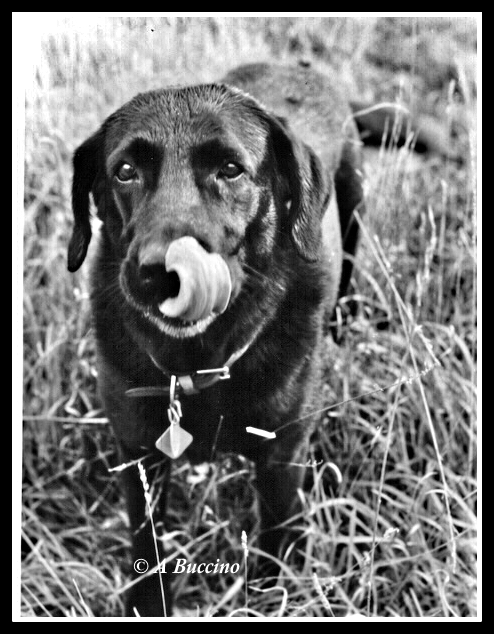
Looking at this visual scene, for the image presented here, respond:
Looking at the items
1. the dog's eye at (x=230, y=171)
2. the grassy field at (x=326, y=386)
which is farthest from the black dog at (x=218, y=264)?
the grassy field at (x=326, y=386)

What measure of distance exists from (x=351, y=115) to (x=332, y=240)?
0.50 meters

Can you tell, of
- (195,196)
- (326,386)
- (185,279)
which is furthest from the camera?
(326,386)

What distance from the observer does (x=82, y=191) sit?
246cm

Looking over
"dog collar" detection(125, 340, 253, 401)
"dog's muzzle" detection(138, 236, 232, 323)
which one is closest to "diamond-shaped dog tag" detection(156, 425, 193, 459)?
"dog collar" detection(125, 340, 253, 401)

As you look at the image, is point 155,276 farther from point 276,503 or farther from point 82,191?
point 276,503

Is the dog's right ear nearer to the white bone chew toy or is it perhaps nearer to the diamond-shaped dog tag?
the white bone chew toy

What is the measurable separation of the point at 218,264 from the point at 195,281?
4.4 inches

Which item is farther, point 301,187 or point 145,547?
point 145,547

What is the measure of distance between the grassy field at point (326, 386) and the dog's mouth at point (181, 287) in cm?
56

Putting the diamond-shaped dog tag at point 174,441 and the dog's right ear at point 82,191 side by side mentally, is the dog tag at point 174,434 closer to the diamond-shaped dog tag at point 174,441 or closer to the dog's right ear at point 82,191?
the diamond-shaped dog tag at point 174,441

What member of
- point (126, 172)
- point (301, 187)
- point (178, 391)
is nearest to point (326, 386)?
point (178, 391)

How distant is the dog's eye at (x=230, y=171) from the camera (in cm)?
222

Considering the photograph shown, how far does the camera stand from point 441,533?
8.52ft

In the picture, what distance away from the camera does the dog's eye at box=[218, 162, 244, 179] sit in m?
2.22
